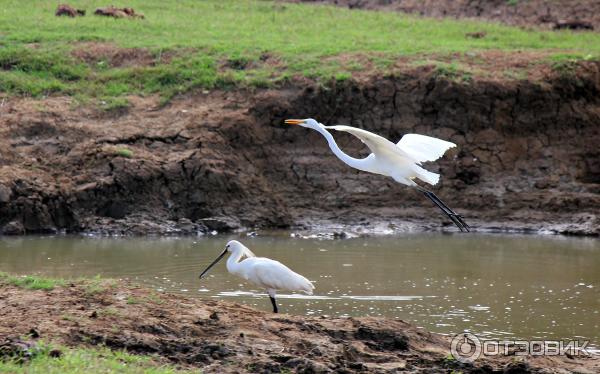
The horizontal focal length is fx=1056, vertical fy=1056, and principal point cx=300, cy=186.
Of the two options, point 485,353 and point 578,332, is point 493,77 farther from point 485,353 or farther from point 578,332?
point 485,353

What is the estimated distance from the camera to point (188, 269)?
12.6 meters

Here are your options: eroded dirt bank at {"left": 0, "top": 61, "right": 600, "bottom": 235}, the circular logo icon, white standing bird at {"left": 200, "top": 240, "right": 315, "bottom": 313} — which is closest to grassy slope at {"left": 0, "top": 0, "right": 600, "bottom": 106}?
eroded dirt bank at {"left": 0, "top": 61, "right": 600, "bottom": 235}

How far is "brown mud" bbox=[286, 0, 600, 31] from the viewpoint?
2416cm

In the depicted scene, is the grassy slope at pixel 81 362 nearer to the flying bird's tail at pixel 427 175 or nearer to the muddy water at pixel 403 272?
the muddy water at pixel 403 272

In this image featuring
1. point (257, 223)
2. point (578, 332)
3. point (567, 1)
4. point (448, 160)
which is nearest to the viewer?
point (578, 332)

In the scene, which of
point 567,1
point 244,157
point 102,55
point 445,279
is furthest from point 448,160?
point 567,1

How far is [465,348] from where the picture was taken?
814 centimetres

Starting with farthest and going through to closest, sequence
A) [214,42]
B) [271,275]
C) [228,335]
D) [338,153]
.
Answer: [214,42], [338,153], [271,275], [228,335]

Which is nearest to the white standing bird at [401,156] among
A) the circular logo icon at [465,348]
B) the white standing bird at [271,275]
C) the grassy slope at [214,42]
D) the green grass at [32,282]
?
the white standing bird at [271,275]

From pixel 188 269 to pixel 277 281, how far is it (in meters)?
3.10

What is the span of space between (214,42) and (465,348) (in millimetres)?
12949

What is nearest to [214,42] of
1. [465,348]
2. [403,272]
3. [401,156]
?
[403,272]

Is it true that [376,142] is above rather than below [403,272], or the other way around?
above

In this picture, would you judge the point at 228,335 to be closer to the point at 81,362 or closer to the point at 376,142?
the point at 81,362
